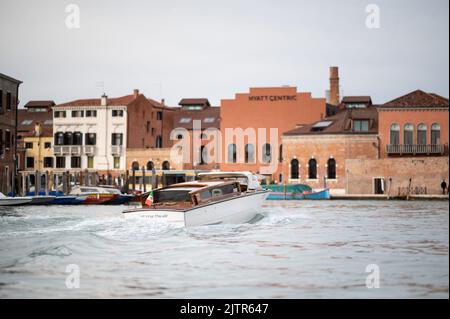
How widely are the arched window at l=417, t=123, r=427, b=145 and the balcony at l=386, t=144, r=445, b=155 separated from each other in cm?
76

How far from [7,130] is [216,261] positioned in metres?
32.0

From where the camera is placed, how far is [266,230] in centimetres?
2159

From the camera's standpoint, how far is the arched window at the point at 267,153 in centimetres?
6016

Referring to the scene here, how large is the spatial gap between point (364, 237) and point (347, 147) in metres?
35.1

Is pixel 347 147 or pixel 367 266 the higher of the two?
pixel 347 147

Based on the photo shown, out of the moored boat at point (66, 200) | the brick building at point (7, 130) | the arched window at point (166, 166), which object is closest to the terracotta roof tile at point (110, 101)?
the arched window at point (166, 166)

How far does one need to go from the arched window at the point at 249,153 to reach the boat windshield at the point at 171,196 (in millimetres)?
38278

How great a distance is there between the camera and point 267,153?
60469mm

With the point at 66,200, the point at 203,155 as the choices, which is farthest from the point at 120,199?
the point at 203,155

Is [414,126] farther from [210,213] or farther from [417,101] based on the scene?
[210,213]

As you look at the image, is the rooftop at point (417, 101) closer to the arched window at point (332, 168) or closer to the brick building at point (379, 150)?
the brick building at point (379, 150)

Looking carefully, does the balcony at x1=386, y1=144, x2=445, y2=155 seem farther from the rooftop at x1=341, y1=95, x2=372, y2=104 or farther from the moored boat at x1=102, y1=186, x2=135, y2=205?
the moored boat at x1=102, y1=186, x2=135, y2=205
